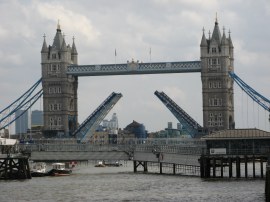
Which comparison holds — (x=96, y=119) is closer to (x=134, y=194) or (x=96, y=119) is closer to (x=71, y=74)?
(x=71, y=74)

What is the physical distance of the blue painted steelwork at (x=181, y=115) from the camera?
6590 inches

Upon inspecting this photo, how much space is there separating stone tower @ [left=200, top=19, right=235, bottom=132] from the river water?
80.1m

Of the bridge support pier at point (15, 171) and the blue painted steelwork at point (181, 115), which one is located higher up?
the blue painted steelwork at point (181, 115)

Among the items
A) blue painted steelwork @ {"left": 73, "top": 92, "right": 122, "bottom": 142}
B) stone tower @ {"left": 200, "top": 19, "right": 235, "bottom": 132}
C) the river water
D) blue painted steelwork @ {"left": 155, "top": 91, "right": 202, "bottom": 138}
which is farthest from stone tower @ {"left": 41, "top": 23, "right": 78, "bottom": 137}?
the river water

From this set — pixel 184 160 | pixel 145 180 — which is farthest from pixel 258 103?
pixel 145 180

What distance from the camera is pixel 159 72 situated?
604ft

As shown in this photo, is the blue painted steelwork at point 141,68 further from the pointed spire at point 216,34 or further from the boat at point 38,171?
the boat at point 38,171

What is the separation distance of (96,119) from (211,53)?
28.5 meters

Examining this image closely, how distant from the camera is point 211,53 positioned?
189m

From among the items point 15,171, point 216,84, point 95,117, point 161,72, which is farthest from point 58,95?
point 15,171

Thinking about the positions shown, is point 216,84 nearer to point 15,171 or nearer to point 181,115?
point 181,115

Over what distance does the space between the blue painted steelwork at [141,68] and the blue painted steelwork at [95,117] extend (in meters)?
11.7

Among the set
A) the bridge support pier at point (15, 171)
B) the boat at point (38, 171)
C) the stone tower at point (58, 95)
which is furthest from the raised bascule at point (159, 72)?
the bridge support pier at point (15, 171)

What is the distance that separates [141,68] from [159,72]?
3.65m
